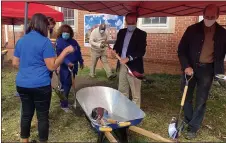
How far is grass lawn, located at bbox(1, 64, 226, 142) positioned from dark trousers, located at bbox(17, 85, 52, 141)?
590 mm

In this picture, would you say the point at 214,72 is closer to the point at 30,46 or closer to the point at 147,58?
the point at 30,46

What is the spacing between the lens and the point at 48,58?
124 inches

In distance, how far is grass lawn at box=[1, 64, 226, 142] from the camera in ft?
13.5

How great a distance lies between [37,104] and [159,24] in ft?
21.1

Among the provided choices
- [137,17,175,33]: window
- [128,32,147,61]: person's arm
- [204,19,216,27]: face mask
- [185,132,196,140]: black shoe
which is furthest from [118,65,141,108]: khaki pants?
[137,17,175,33]: window

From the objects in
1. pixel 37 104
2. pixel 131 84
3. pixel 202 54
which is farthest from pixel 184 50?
pixel 37 104

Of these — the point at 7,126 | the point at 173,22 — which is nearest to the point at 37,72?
the point at 7,126

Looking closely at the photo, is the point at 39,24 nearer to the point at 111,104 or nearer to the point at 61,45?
the point at 61,45

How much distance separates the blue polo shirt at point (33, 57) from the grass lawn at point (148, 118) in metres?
1.16

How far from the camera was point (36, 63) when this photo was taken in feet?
10.5

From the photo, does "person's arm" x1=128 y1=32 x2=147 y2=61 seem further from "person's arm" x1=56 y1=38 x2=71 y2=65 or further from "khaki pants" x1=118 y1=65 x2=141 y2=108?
"person's arm" x1=56 y1=38 x2=71 y2=65

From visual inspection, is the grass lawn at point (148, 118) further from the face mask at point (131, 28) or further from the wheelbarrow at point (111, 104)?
the face mask at point (131, 28)

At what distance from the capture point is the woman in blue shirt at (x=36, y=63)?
10.3 ft

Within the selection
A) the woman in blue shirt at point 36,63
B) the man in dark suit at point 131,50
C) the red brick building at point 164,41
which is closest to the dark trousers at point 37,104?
the woman in blue shirt at point 36,63
